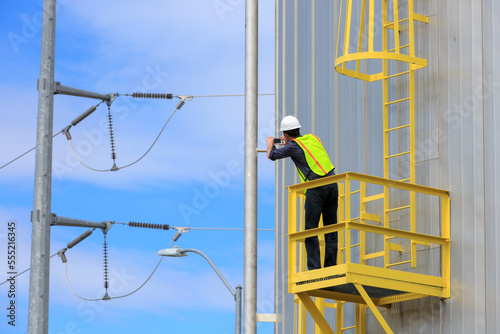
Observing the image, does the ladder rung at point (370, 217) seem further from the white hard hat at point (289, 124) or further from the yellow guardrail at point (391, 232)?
the white hard hat at point (289, 124)

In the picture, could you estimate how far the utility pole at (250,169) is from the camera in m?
19.2

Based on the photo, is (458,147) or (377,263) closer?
(458,147)

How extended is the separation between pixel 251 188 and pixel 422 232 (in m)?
5.54

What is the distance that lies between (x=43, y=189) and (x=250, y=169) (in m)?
5.43

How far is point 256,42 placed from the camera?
2042 cm

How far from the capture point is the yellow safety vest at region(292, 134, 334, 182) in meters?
15.4

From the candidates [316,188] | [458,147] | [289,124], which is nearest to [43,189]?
[289,124]

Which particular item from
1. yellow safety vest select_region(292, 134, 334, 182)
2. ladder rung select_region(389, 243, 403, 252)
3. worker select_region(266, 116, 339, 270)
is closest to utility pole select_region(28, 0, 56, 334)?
worker select_region(266, 116, 339, 270)

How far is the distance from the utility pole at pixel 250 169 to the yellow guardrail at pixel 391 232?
3.46 metres

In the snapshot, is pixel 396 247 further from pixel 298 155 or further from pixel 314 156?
pixel 298 155

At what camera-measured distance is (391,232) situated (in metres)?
14.0

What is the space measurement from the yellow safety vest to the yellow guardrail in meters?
0.44

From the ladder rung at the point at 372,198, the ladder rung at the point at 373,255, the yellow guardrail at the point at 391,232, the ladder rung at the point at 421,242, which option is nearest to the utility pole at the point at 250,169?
the yellow guardrail at the point at 391,232

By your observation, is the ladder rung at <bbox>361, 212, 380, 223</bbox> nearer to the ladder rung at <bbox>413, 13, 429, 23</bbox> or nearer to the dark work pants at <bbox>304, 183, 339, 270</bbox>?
the dark work pants at <bbox>304, 183, 339, 270</bbox>
